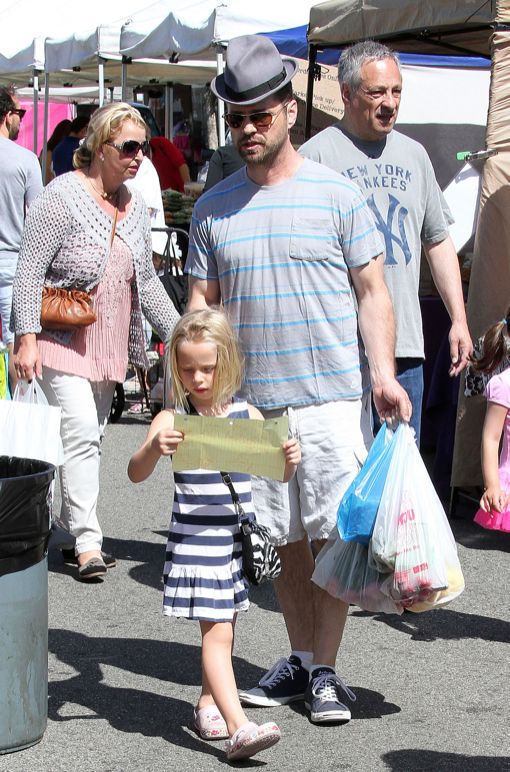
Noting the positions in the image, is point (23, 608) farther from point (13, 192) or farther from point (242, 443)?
point (13, 192)

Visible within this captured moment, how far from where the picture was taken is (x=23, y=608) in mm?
3803

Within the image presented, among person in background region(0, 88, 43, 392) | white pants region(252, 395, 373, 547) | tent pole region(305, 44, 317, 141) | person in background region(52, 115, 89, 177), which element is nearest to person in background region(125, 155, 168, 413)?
tent pole region(305, 44, 317, 141)

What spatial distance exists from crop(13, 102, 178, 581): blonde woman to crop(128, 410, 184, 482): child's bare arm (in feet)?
5.32

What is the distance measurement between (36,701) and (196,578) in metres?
0.61

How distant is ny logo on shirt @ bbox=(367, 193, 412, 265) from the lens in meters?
5.04

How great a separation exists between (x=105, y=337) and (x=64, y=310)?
30 cm

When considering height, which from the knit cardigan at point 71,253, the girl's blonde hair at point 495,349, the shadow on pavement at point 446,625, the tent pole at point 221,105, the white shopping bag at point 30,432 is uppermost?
the tent pole at point 221,105

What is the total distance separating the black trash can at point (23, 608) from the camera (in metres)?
3.70

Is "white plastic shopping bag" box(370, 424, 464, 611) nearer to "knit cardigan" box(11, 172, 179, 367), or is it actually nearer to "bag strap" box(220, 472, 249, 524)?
"bag strap" box(220, 472, 249, 524)

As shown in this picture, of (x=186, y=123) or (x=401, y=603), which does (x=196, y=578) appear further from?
(x=186, y=123)

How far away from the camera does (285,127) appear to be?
4.04 m

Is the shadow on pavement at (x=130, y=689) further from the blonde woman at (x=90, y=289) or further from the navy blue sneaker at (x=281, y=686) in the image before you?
the blonde woman at (x=90, y=289)

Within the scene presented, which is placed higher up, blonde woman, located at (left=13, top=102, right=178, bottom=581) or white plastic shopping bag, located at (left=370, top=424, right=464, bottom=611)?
blonde woman, located at (left=13, top=102, right=178, bottom=581)

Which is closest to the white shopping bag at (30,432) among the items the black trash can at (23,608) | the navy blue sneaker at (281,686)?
the black trash can at (23,608)
